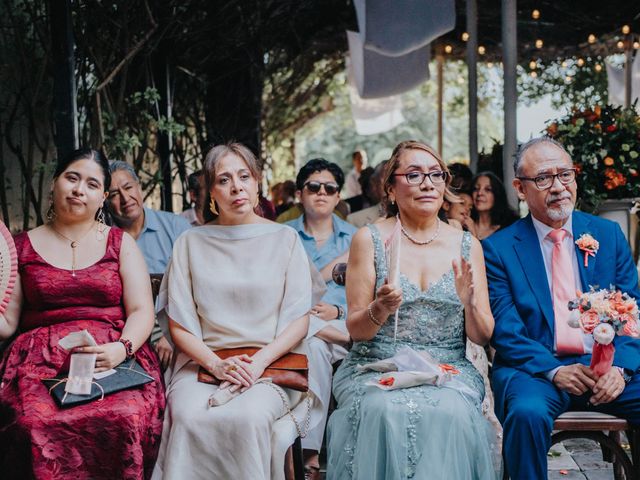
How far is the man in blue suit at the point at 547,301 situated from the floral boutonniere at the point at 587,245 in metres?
0.03

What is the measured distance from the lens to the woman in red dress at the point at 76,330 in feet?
11.1

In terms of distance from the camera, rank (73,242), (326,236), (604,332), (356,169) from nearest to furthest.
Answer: (604,332) → (73,242) → (326,236) → (356,169)

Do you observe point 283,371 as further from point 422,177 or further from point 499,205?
point 499,205

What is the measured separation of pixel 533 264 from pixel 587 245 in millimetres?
268

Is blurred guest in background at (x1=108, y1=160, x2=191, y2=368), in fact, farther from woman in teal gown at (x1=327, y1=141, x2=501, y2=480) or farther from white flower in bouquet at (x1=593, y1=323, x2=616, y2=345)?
white flower in bouquet at (x1=593, y1=323, x2=616, y2=345)

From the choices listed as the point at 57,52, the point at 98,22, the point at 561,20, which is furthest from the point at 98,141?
the point at 561,20

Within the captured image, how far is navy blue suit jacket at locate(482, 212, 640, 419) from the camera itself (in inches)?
146

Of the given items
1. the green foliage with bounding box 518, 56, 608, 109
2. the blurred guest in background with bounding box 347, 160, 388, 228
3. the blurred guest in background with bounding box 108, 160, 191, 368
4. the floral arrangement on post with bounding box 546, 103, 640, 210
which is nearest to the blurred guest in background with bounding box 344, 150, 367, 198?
the green foliage with bounding box 518, 56, 608, 109

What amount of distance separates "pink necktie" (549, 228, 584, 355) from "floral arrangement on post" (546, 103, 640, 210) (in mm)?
1778

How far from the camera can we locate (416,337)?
12.5ft

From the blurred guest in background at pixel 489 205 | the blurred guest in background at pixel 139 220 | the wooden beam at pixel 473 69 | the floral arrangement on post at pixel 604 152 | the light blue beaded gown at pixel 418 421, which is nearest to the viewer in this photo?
the light blue beaded gown at pixel 418 421

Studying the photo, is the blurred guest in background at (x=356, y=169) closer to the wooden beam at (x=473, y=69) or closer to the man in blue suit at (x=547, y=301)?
the wooden beam at (x=473, y=69)

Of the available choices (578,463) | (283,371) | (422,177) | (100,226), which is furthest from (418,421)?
(578,463)

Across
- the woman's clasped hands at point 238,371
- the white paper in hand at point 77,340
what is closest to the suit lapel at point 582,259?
the woman's clasped hands at point 238,371
